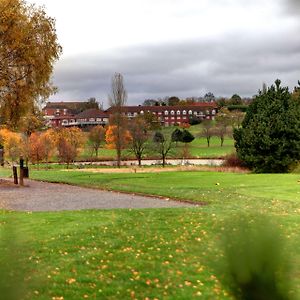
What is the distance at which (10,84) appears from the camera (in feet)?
82.8

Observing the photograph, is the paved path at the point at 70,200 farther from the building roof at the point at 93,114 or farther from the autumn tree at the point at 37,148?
the building roof at the point at 93,114

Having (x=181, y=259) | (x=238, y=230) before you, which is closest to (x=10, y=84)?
(x=181, y=259)

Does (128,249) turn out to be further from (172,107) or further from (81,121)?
(172,107)

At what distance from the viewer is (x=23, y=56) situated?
2462cm

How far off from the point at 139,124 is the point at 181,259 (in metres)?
61.5

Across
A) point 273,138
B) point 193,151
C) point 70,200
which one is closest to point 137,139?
point 193,151

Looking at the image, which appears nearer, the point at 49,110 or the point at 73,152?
the point at 73,152

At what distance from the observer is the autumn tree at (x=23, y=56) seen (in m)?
23.9

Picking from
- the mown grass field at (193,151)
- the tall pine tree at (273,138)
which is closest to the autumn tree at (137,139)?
the mown grass field at (193,151)

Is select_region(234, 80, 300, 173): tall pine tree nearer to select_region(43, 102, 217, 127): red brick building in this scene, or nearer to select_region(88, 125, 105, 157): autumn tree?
select_region(88, 125, 105, 157): autumn tree

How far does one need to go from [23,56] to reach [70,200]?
8727mm

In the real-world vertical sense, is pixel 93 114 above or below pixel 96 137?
above

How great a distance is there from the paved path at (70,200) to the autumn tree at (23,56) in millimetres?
4989

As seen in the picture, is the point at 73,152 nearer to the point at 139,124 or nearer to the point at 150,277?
the point at 139,124
